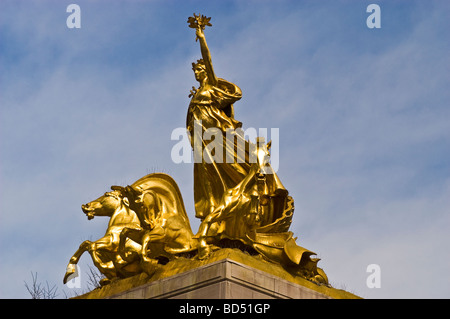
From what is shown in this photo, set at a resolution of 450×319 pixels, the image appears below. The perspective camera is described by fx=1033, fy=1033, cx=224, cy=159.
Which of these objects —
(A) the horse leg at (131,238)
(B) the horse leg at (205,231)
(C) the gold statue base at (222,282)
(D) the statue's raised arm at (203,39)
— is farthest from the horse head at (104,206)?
(D) the statue's raised arm at (203,39)

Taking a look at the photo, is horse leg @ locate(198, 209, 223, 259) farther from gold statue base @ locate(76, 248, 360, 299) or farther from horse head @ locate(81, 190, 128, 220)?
horse head @ locate(81, 190, 128, 220)

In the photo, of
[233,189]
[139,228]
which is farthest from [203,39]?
[139,228]

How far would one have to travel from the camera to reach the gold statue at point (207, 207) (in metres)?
17.3

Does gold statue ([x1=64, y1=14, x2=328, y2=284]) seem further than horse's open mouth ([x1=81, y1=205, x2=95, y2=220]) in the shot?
No

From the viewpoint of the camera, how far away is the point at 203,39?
1886 cm

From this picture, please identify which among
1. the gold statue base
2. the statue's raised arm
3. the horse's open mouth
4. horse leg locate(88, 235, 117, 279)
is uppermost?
the statue's raised arm

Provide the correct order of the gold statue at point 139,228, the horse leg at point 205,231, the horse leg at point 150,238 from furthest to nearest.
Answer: the gold statue at point 139,228
the horse leg at point 150,238
the horse leg at point 205,231

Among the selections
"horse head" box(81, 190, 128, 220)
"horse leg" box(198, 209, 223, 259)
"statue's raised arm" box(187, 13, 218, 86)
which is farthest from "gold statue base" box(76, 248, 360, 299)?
"statue's raised arm" box(187, 13, 218, 86)

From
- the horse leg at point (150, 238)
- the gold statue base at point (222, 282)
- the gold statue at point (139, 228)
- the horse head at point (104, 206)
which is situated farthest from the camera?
the horse head at point (104, 206)

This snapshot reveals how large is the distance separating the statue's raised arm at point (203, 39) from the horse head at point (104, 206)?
108 inches

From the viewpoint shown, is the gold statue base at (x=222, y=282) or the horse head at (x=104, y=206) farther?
the horse head at (x=104, y=206)

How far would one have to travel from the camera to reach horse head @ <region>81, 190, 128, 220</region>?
741 inches

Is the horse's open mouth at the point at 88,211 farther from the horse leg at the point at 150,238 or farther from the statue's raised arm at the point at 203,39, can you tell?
the statue's raised arm at the point at 203,39

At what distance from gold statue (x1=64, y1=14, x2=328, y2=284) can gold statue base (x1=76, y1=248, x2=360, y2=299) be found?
0.23m
